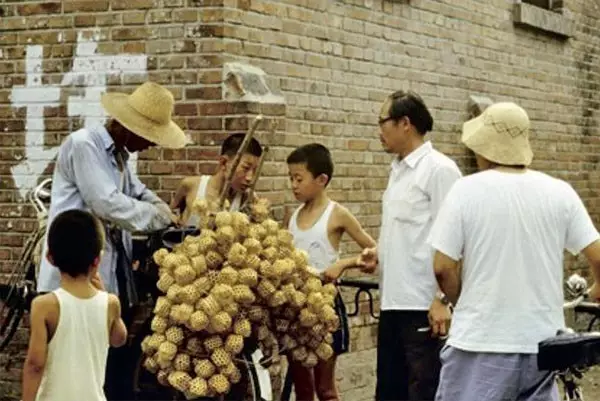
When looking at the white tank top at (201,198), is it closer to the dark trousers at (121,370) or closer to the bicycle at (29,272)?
the dark trousers at (121,370)

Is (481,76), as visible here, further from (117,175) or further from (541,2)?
(117,175)

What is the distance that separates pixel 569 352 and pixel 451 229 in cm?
67

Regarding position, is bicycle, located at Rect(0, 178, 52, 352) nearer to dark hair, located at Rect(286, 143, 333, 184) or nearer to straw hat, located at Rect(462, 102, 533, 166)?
dark hair, located at Rect(286, 143, 333, 184)

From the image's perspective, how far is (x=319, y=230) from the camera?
6863mm

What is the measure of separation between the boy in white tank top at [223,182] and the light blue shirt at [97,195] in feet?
0.99

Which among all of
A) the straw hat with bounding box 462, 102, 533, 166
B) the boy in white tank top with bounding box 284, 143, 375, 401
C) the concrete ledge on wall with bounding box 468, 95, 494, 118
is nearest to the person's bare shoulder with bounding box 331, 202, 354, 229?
the boy in white tank top with bounding box 284, 143, 375, 401

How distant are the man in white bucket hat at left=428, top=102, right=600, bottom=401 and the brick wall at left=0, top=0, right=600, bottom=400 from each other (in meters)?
2.84

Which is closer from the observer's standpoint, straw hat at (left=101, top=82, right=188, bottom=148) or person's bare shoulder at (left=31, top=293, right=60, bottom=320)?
person's bare shoulder at (left=31, top=293, right=60, bottom=320)

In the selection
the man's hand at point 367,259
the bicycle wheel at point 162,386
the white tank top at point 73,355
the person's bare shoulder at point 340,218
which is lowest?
the bicycle wheel at point 162,386

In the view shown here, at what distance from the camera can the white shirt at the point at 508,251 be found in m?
4.98

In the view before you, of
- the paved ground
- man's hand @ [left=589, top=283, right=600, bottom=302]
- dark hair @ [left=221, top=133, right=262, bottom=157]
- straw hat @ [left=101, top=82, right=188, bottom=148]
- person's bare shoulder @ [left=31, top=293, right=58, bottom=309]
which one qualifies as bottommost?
the paved ground

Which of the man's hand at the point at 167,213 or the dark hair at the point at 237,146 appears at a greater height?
the dark hair at the point at 237,146

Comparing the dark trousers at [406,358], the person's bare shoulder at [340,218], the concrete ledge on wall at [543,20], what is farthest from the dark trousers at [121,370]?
the concrete ledge on wall at [543,20]

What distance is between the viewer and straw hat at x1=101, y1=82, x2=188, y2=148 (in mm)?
6403
